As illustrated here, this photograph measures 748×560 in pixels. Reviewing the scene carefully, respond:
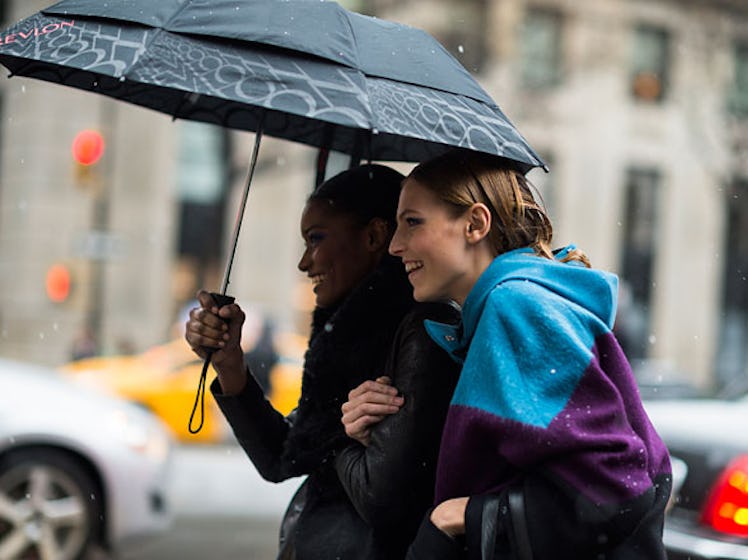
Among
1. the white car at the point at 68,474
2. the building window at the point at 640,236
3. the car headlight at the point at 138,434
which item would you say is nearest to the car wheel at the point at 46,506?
the white car at the point at 68,474

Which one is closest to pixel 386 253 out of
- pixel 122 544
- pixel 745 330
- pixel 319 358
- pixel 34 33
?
pixel 319 358

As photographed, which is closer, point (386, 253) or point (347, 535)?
point (347, 535)

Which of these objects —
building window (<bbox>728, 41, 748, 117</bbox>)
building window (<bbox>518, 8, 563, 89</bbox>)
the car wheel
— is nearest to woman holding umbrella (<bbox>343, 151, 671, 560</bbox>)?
the car wheel

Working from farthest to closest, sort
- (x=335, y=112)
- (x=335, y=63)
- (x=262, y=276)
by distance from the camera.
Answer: (x=262, y=276) < (x=335, y=63) < (x=335, y=112)

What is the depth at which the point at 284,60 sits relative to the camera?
2.38 meters

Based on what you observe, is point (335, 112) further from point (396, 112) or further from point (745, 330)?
point (745, 330)

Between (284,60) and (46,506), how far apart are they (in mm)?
4908

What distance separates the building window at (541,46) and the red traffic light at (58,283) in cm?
1118

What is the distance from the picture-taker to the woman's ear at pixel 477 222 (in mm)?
2232

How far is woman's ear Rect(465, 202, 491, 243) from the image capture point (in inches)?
87.9

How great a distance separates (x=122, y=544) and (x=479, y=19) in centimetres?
1983

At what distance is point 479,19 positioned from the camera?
981 inches

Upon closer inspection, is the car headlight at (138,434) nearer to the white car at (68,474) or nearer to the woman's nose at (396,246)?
the white car at (68,474)

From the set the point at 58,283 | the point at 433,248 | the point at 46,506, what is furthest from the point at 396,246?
the point at 58,283
